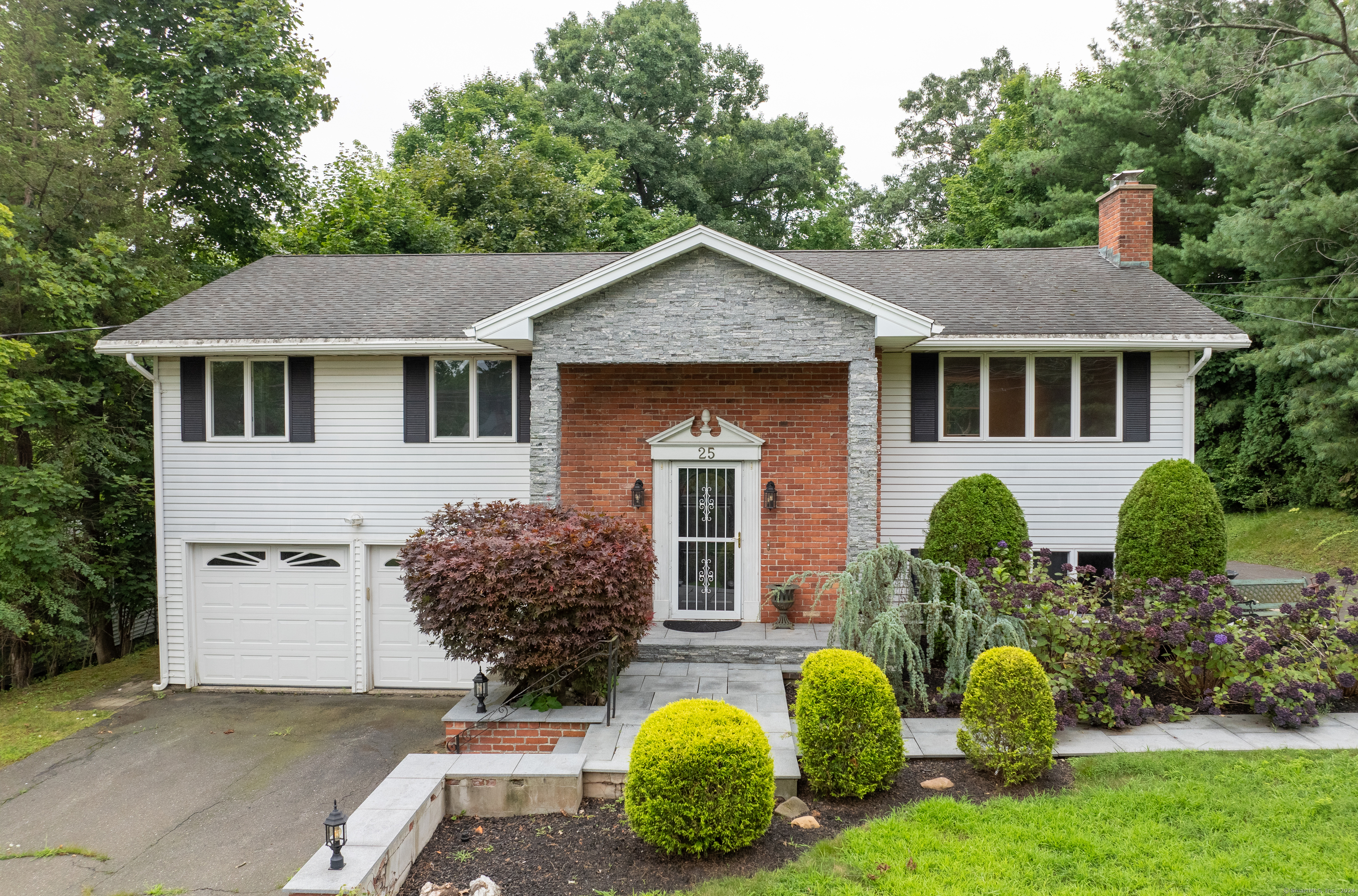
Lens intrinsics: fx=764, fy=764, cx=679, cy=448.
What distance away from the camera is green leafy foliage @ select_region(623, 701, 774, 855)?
→ 191 inches

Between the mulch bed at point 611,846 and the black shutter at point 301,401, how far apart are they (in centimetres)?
676

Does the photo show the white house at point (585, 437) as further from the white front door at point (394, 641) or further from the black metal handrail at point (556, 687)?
the black metal handrail at point (556, 687)

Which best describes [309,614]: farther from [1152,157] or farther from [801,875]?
[1152,157]

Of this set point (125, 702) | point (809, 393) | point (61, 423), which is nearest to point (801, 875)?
point (809, 393)

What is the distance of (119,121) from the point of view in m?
12.5

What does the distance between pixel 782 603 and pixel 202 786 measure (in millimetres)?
6680

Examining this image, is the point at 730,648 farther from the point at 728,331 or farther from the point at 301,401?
the point at 301,401

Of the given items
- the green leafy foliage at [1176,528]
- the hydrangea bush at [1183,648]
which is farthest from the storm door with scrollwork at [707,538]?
the green leafy foliage at [1176,528]

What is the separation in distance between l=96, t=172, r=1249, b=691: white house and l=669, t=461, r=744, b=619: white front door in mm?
31

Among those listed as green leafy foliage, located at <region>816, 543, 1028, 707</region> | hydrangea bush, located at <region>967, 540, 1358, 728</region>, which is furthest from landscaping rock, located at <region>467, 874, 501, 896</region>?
hydrangea bush, located at <region>967, 540, 1358, 728</region>

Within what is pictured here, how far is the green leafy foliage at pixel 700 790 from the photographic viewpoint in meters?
4.84

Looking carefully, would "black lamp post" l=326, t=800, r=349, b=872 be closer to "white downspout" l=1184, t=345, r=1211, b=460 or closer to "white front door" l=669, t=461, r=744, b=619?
"white front door" l=669, t=461, r=744, b=619

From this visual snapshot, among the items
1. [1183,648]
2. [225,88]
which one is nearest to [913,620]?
[1183,648]

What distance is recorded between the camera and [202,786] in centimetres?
786
